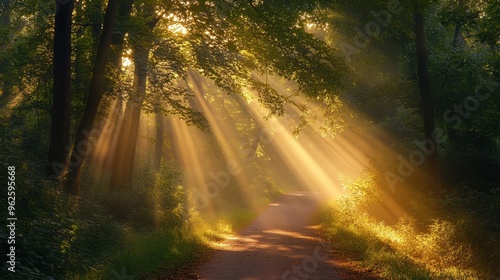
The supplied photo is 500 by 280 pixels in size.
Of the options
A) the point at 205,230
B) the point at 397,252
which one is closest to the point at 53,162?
the point at 205,230

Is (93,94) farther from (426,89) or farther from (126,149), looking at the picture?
(426,89)

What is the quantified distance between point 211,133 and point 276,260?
25.7 ft

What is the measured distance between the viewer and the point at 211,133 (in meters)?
19.9

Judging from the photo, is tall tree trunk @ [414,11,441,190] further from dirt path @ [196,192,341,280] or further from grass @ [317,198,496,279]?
dirt path @ [196,192,341,280]

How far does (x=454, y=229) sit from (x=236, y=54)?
999 centimetres

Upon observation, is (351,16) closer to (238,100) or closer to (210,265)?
(210,265)

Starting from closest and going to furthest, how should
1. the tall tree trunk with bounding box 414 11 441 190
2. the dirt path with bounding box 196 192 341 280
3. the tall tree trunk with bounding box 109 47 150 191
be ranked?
the dirt path with bounding box 196 192 341 280, the tall tree trunk with bounding box 414 11 441 190, the tall tree trunk with bounding box 109 47 150 191

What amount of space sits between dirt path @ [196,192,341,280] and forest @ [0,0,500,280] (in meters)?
0.11

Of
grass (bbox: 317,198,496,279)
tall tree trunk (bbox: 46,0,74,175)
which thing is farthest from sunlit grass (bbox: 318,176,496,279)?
tall tree trunk (bbox: 46,0,74,175)

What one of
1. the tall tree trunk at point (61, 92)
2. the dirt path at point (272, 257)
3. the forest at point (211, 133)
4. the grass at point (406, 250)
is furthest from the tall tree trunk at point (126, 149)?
the grass at point (406, 250)

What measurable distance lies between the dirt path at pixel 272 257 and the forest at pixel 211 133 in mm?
106

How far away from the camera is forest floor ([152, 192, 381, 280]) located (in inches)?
449

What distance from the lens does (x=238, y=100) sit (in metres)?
49.2

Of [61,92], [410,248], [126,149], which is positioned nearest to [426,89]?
[410,248]
